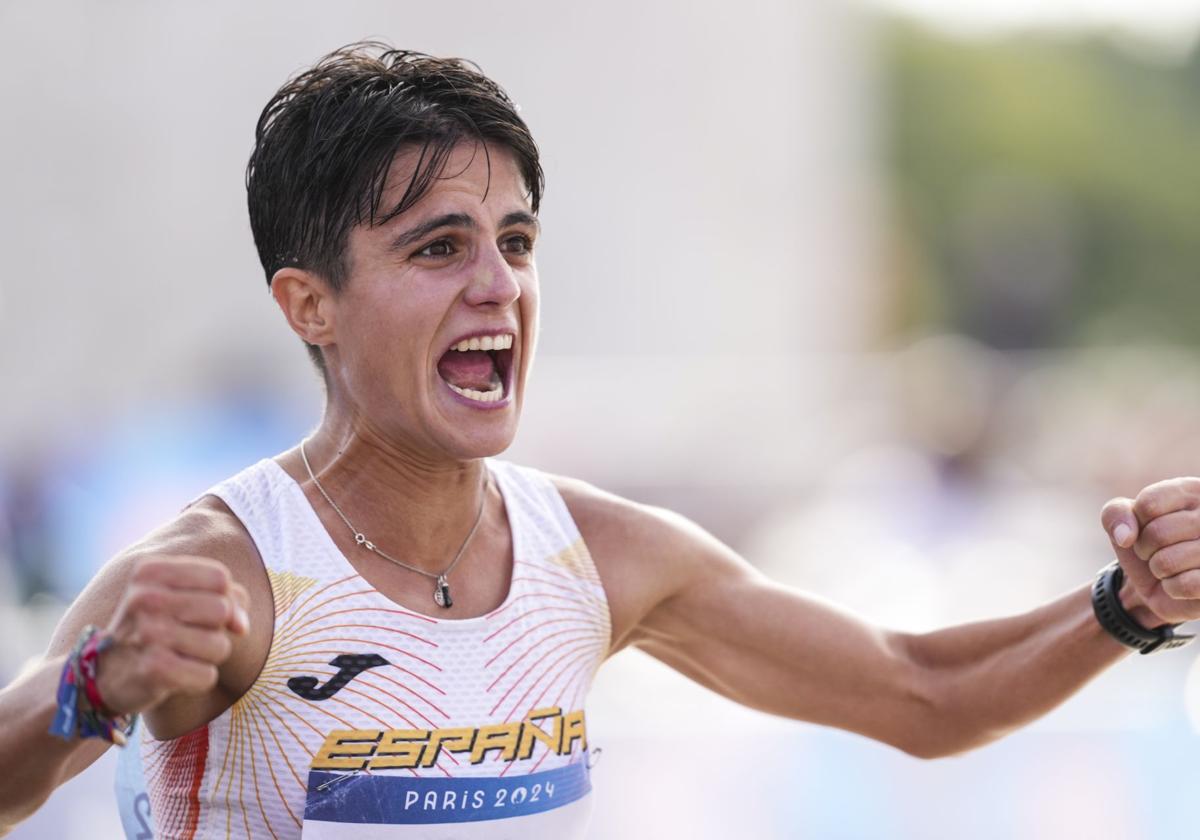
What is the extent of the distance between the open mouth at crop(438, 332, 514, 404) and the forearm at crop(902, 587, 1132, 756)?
103 centimetres

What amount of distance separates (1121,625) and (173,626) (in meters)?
1.85

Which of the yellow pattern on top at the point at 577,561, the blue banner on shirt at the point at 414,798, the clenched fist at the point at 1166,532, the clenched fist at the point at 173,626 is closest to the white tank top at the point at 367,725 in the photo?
the blue banner on shirt at the point at 414,798

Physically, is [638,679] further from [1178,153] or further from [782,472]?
[1178,153]

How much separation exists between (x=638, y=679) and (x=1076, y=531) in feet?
15.6

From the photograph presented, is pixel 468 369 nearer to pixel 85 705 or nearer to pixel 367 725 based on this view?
pixel 367 725

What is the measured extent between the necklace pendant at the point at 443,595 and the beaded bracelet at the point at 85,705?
752 mm

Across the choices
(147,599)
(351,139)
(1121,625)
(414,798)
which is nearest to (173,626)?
(147,599)

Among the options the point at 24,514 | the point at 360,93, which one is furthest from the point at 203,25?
the point at 360,93

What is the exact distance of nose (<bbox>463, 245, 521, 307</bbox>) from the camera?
276 centimetres

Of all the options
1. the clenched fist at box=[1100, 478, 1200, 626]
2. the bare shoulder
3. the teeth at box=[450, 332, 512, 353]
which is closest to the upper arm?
A: the bare shoulder

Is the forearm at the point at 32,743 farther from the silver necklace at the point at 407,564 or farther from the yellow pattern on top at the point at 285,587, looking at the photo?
the silver necklace at the point at 407,564

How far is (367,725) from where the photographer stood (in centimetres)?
257

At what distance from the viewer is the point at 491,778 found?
263cm

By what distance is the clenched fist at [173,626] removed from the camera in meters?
2.00
